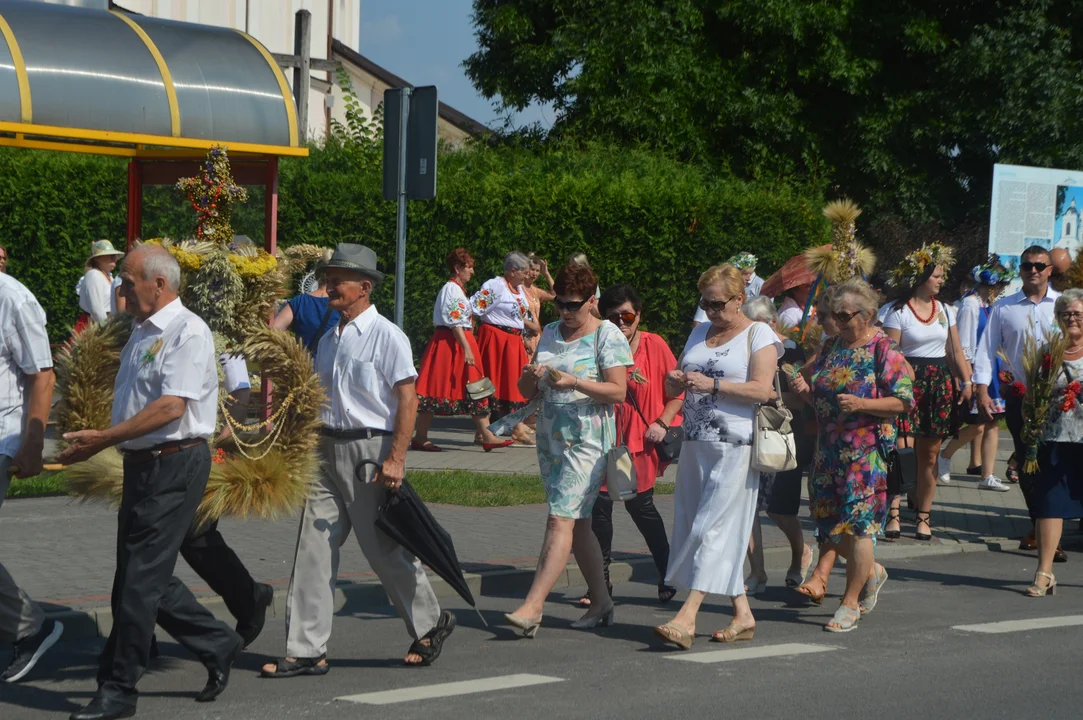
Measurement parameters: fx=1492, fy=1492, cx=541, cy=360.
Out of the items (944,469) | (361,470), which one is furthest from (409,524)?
(944,469)

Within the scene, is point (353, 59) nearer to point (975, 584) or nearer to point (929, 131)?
point (929, 131)

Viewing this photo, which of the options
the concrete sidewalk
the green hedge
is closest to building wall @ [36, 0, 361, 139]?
the green hedge

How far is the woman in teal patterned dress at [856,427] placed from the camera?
7547mm

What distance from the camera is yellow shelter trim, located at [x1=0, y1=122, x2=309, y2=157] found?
447 inches

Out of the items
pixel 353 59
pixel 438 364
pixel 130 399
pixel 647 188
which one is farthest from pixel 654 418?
pixel 353 59

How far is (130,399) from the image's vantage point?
225 inches

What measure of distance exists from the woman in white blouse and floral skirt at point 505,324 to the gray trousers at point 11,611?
8074 millimetres

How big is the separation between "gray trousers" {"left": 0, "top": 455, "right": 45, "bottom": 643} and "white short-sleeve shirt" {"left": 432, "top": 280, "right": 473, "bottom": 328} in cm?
768

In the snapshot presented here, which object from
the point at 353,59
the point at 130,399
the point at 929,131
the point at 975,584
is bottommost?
the point at 975,584

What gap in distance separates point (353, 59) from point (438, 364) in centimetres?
2729

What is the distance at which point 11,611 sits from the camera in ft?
20.1

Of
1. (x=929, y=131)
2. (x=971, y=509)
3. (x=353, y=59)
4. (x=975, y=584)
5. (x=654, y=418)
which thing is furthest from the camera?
(x=353, y=59)

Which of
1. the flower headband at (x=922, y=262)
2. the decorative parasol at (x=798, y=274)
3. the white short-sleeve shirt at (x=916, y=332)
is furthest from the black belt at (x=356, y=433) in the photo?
the white short-sleeve shirt at (x=916, y=332)

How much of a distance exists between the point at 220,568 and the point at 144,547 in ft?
2.30
